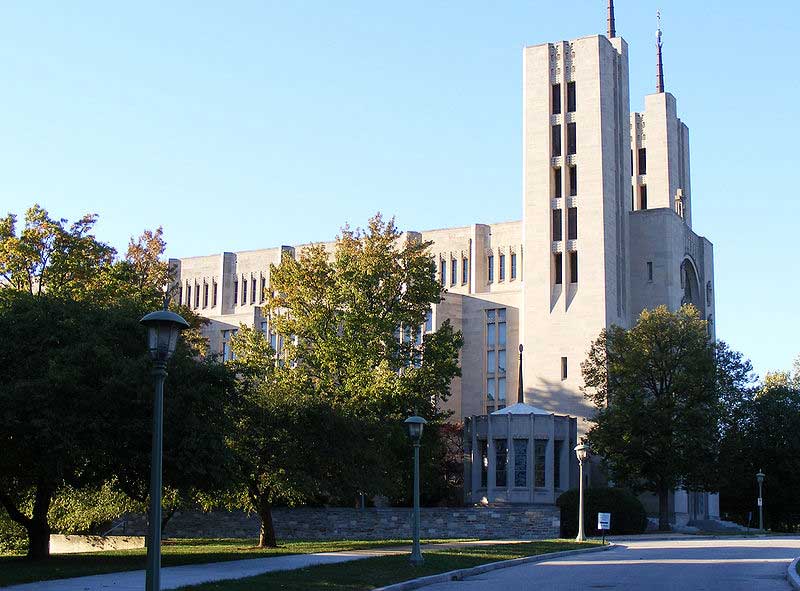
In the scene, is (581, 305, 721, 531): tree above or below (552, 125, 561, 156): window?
below

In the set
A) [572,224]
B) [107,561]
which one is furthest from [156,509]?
[572,224]

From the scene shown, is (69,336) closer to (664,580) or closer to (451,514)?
(664,580)

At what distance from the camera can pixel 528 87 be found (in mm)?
73188

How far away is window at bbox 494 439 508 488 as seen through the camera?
59.9 meters

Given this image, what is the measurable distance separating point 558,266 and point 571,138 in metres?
8.40

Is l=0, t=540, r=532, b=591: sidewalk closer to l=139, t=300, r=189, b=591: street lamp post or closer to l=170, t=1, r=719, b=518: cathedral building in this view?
l=139, t=300, r=189, b=591: street lamp post

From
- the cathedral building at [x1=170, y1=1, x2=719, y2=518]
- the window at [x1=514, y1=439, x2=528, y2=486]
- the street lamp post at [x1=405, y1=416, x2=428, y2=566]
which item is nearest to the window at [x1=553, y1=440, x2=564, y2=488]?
the cathedral building at [x1=170, y1=1, x2=719, y2=518]

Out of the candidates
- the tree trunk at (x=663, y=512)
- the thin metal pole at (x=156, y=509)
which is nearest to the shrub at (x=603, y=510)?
the tree trunk at (x=663, y=512)

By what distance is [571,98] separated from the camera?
71875 mm

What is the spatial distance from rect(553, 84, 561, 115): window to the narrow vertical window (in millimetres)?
614

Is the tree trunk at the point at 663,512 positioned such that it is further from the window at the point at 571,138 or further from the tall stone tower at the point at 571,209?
the window at the point at 571,138

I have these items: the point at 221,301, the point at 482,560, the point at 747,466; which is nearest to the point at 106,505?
the point at 482,560

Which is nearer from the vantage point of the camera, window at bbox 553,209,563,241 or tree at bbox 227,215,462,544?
tree at bbox 227,215,462,544

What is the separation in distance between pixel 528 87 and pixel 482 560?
49605 millimetres
